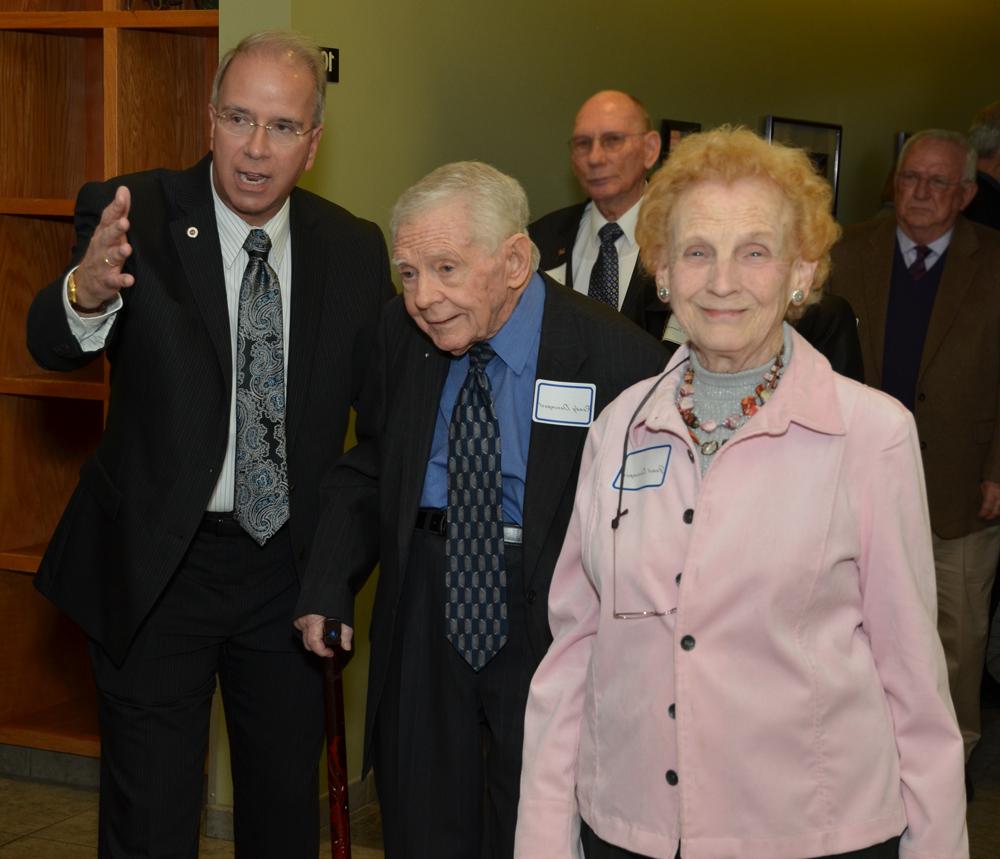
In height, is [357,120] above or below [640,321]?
above

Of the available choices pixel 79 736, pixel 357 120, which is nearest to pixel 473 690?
pixel 357 120

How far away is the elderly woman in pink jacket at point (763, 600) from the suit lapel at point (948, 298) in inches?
109

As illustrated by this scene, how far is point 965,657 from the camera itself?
4.95m

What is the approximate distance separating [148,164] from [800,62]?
168 inches

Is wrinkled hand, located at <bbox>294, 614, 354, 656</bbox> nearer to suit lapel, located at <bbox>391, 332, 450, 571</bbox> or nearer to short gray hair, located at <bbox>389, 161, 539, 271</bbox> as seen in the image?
suit lapel, located at <bbox>391, 332, 450, 571</bbox>

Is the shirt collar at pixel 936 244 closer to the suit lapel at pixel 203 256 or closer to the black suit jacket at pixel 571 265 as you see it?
the black suit jacket at pixel 571 265

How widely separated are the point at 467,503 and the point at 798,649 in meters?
0.80

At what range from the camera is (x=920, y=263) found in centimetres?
486

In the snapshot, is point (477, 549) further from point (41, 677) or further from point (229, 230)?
point (41, 677)

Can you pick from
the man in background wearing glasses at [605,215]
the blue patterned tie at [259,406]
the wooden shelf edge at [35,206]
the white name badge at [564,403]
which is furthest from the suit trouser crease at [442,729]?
the wooden shelf edge at [35,206]

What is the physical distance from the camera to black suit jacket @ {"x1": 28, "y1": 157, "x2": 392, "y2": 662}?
2.81 metres

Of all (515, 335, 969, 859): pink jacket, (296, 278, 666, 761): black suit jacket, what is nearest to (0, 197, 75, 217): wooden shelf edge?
(296, 278, 666, 761): black suit jacket

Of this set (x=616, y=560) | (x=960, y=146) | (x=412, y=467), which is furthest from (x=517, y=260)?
(x=960, y=146)

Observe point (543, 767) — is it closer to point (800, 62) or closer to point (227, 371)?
point (227, 371)
